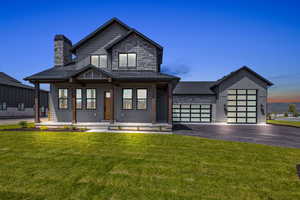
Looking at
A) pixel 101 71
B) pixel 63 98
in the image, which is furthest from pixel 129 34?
pixel 63 98

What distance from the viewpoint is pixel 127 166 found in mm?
4945

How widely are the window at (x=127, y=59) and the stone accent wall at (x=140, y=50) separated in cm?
29

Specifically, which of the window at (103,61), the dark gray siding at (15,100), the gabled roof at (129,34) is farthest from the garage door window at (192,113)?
the dark gray siding at (15,100)

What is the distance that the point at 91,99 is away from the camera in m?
13.7

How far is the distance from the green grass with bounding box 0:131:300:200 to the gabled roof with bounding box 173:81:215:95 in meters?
13.3

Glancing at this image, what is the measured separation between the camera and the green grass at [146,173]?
3453 millimetres

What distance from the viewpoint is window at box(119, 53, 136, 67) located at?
45.2ft

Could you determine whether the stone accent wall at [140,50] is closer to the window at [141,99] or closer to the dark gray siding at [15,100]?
the window at [141,99]

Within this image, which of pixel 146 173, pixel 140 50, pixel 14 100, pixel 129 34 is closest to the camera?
pixel 146 173

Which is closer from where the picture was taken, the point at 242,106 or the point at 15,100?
the point at 242,106

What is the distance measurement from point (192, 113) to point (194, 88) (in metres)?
3.89

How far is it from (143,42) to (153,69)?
9.01 feet

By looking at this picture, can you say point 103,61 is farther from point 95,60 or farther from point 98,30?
point 98,30

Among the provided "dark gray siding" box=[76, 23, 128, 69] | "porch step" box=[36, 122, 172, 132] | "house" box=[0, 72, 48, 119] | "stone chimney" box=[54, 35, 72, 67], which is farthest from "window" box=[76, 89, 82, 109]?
"house" box=[0, 72, 48, 119]
